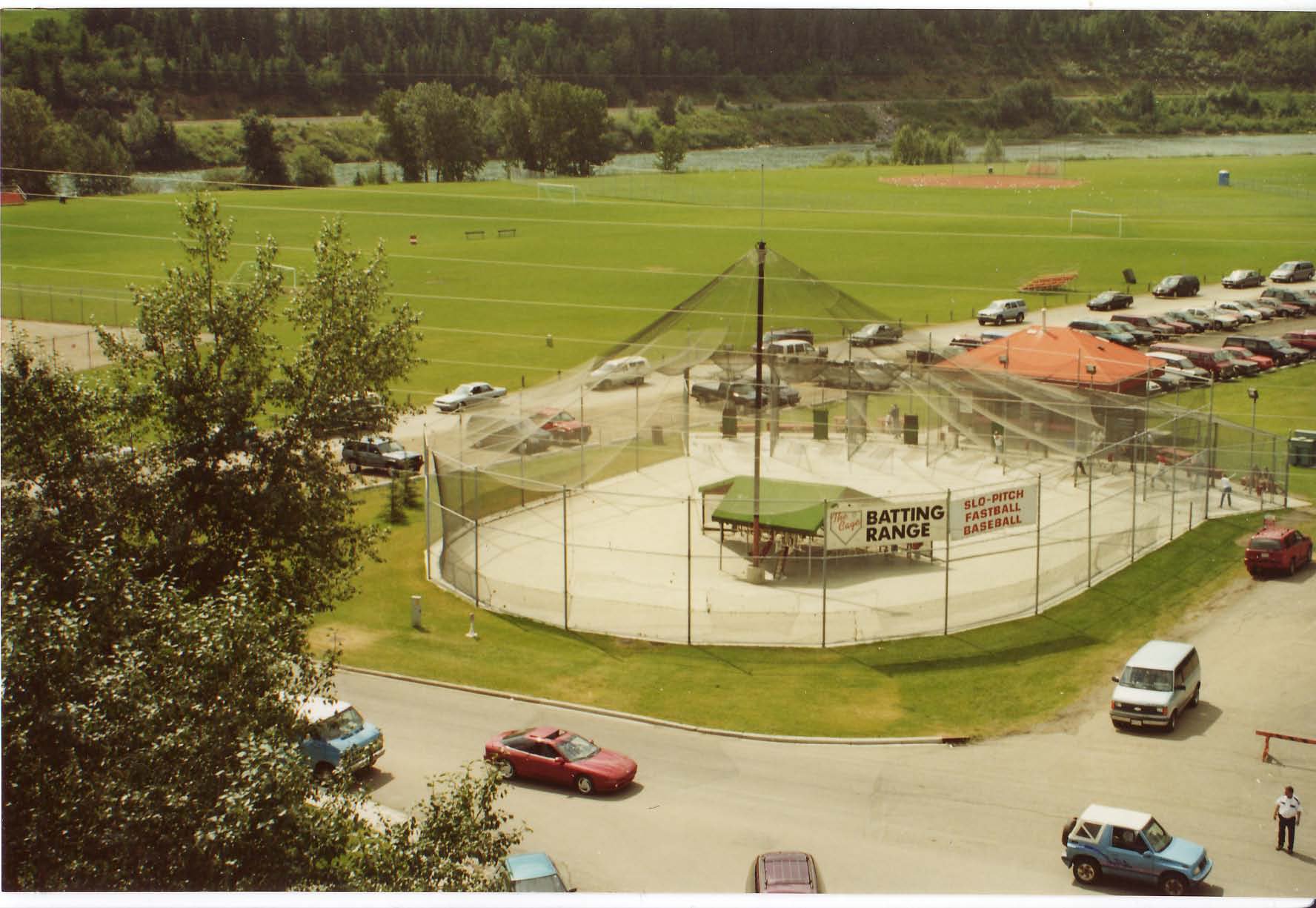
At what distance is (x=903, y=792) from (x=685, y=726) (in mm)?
5140

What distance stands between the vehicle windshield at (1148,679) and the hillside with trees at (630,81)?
3804 inches

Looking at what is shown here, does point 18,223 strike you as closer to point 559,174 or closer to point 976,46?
point 559,174

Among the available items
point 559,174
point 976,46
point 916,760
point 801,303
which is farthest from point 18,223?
point 916,760

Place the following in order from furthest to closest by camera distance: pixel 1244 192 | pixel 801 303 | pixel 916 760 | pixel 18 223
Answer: pixel 1244 192 < pixel 18 223 < pixel 801 303 < pixel 916 760

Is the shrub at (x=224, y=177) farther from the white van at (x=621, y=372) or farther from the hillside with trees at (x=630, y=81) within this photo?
the white van at (x=621, y=372)

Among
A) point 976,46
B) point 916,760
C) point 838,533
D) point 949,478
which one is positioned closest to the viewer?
point 916,760

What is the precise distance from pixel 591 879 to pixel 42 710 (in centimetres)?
975

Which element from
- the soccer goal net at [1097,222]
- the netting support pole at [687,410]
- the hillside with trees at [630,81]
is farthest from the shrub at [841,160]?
the netting support pole at [687,410]

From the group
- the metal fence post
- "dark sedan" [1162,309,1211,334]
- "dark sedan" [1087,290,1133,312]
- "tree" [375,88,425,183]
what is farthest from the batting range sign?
"tree" [375,88,425,183]

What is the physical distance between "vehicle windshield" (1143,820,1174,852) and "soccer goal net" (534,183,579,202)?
11473cm

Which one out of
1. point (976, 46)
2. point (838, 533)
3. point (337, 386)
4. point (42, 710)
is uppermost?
point (976, 46)

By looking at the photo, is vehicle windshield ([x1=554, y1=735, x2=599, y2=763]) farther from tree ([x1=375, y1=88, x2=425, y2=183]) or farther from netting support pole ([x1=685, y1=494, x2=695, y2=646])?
tree ([x1=375, y1=88, x2=425, y2=183])

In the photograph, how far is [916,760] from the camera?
89.6ft

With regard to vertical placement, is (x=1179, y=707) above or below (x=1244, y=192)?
below
